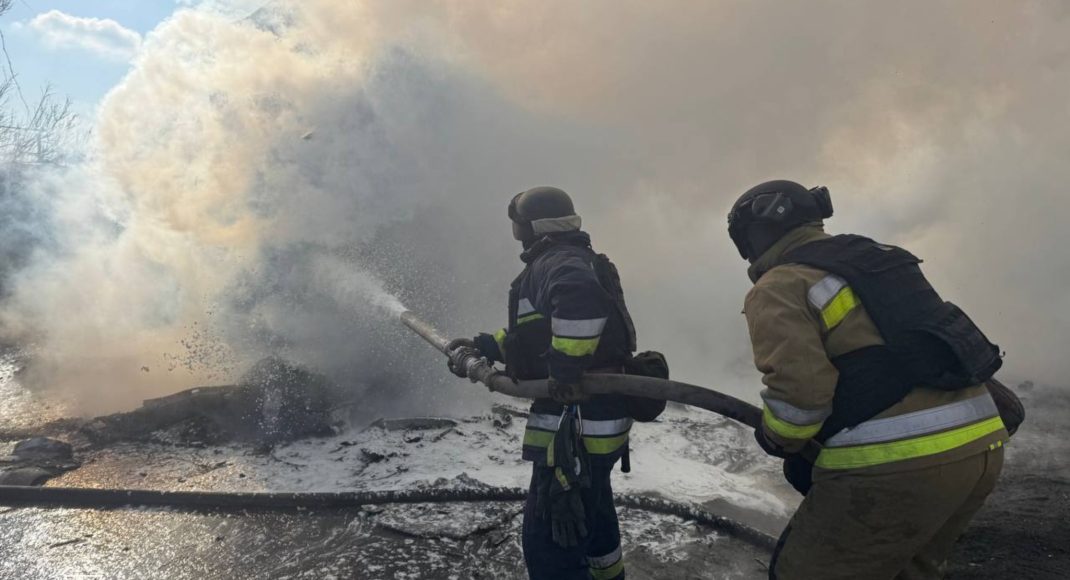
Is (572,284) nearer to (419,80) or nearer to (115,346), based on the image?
(419,80)

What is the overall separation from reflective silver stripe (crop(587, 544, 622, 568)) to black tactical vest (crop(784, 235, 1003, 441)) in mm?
1512

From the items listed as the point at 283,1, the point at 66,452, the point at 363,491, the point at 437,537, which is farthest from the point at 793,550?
the point at 283,1

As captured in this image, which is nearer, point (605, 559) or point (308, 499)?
point (605, 559)

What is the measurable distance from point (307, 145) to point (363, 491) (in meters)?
4.88

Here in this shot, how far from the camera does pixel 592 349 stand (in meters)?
2.76

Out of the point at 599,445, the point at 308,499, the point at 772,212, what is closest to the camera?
the point at 772,212

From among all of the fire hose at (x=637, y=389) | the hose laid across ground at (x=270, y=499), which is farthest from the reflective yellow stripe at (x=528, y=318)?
the hose laid across ground at (x=270, y=499)

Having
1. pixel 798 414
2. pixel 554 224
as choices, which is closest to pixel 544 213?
pixel 554 224

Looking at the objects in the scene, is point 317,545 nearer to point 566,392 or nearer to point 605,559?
point 605,559

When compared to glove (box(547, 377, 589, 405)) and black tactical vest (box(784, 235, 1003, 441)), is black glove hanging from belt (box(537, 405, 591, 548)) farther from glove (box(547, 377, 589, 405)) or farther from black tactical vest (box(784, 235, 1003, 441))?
black tactical vest (box(784, 235, 1003, 441))

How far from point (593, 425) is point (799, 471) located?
99cm

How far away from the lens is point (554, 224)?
318 cm

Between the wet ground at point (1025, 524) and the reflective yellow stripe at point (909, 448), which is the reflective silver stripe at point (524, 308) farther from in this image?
the wet ground at point (1025, 524)

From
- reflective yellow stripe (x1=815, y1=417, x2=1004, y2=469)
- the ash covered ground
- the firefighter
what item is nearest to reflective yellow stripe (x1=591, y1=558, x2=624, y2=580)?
the firefighter
